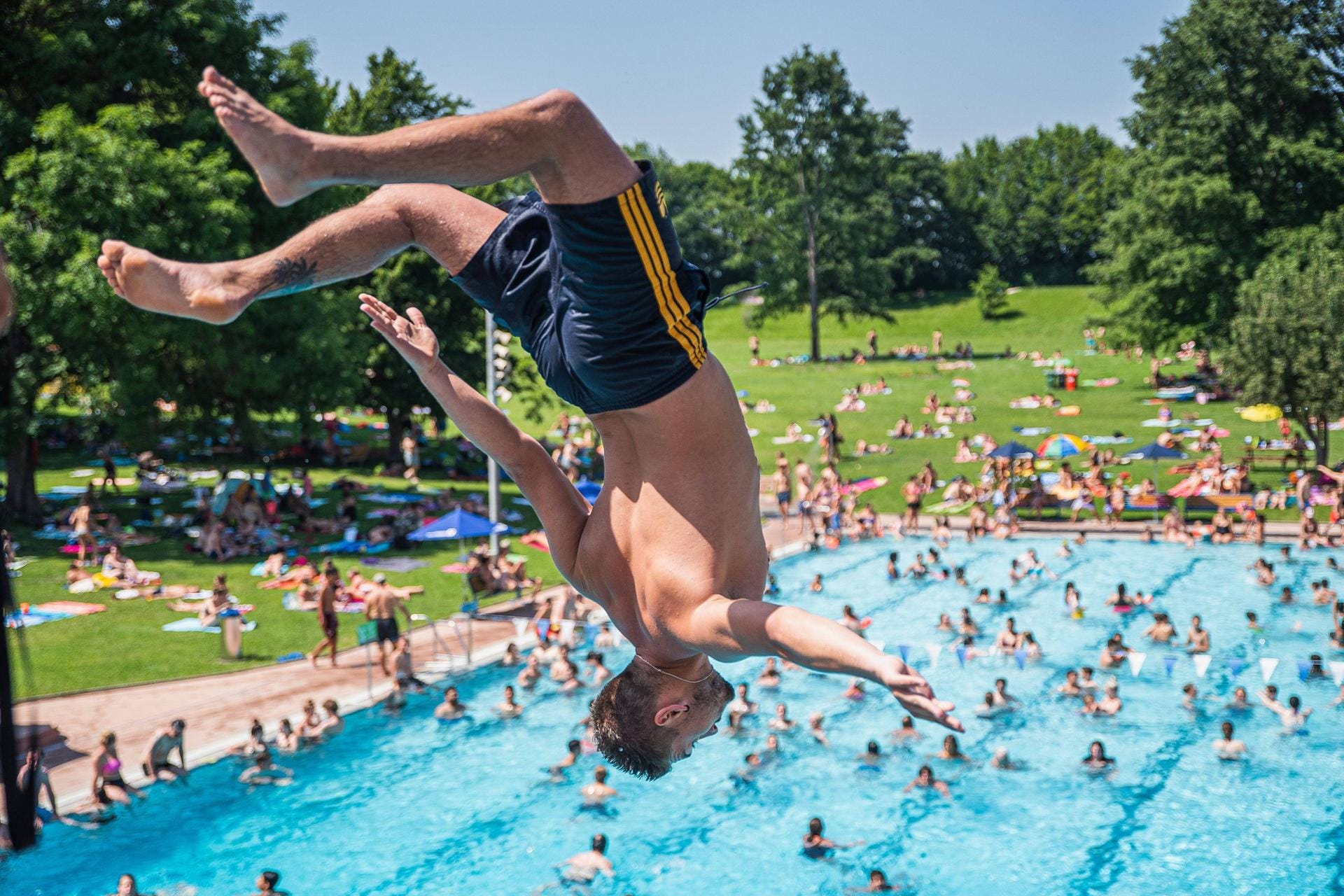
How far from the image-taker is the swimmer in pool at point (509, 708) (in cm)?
1723

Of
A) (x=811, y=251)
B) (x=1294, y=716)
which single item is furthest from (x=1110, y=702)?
(x=811, y=251)

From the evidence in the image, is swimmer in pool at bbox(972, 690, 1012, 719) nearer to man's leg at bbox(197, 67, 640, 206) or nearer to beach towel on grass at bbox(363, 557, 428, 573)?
beach towel on grass at bbox(363, 557, 428, 573)

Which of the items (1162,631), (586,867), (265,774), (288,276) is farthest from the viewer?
(1162,631)

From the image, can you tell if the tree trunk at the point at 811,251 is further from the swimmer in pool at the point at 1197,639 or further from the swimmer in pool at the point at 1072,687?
the swimmer in pool at the point at 1072,687

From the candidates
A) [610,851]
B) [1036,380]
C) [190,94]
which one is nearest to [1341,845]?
[610,851]

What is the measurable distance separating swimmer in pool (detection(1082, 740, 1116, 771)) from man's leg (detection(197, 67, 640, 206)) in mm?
14687

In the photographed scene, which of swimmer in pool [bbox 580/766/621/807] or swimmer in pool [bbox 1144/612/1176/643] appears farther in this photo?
swimmer in pool [bbox 1144/612/1176/643]

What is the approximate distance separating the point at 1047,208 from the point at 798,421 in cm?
4562

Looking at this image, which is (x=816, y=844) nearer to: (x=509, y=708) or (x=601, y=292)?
(x=509, y=708)

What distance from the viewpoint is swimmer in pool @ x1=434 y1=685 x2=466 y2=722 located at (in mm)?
16844

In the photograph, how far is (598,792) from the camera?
49.3 feet

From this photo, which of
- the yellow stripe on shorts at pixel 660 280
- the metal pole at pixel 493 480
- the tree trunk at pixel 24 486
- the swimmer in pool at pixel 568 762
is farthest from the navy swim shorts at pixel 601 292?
the tree trunk at pixel 24 486

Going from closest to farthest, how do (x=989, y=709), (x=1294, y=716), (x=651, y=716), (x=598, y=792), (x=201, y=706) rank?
(x=651, y=716) < (x=598, y=792) < (x=201, y=706) < (x=1294, y=716) < (x=989, y=709)

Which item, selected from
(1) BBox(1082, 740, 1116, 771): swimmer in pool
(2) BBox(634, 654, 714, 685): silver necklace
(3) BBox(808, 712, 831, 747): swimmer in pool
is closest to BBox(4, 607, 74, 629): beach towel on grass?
(3) BBox(808, 712, 831, 747): swimmer in pool
